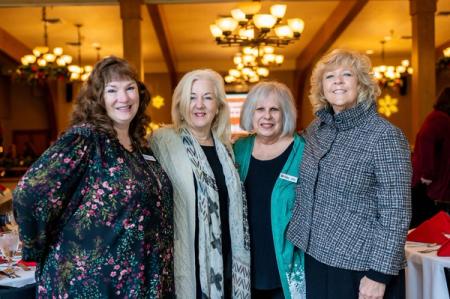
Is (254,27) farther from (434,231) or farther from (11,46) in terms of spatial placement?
(11,46)

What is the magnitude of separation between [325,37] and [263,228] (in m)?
10.1

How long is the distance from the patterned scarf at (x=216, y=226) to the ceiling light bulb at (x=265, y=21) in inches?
177

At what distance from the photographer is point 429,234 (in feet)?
9.88

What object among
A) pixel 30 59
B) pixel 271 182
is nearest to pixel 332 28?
pixel 30 59

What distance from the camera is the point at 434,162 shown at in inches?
187

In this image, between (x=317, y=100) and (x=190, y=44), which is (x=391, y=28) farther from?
(x=317, y=100)

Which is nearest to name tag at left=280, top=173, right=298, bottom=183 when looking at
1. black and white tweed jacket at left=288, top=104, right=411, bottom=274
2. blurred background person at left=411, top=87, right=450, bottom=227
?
black and white tweed jacket at left=288, top=104, right=411, bottom=274

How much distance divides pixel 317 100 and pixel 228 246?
30.7 inches

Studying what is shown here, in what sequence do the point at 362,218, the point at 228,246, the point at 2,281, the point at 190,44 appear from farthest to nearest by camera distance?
the point at 190,44
the point at 228,246
the point at 2,281
the point at 362,218

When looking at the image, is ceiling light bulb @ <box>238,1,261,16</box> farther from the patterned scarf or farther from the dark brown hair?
the patterned scarf

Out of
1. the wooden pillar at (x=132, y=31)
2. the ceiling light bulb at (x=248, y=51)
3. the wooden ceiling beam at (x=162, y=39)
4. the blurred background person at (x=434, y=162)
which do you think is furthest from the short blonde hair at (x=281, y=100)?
the wooden ceiling beam at (x=162, y=39)

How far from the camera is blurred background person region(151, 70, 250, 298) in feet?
7.56

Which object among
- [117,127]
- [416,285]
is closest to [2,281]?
[117,127]

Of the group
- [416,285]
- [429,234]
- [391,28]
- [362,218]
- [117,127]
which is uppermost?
[391,28]
